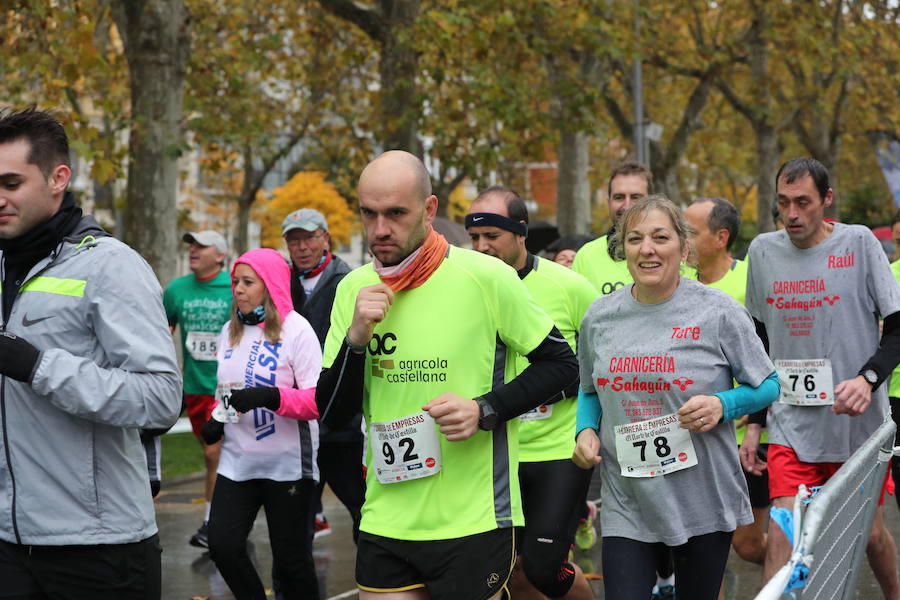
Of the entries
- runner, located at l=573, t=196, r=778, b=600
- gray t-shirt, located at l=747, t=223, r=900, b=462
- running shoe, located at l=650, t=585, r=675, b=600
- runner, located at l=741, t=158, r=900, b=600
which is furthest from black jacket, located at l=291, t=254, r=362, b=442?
runner, located at l=573, t=196, r=778, b=600

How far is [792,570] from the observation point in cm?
280

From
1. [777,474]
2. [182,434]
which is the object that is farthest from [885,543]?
[182,434]

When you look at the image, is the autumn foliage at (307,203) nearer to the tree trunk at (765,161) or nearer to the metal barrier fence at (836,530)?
the tree trunk at (765,161)

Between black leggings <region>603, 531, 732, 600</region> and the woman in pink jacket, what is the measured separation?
2.04 metres

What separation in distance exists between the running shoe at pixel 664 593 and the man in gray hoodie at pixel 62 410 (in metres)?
3.29

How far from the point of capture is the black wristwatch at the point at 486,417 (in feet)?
13.1

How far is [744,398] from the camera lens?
4.50 m

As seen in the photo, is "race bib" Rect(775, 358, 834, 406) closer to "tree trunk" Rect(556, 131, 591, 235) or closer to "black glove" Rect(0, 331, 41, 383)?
"black glove" Rect(0, 331, 41, 383)

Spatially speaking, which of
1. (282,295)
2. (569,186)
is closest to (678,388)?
(282,295)

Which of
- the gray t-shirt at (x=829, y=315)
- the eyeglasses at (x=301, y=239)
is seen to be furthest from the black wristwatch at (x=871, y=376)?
the eyeglasses at (x=301, y=239)

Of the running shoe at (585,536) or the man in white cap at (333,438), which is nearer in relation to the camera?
the man in white cap at (333,438)

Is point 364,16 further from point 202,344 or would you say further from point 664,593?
point 664,593

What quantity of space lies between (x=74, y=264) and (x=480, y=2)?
48.1ft

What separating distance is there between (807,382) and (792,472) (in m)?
0.45
